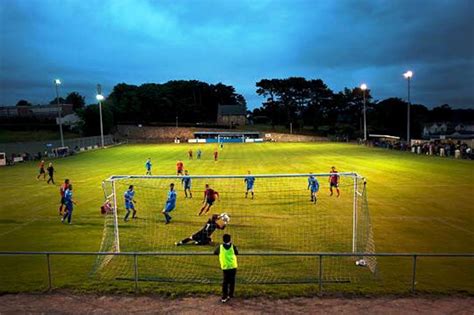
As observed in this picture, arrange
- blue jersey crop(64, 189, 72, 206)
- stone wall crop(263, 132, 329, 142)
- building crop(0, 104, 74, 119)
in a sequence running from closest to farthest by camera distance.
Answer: blue jersey crop(64, 189, 72, 206), stone wall crop(263, 132, 329, 142), building crop(0, 104, 74, 119)

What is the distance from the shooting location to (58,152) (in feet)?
205

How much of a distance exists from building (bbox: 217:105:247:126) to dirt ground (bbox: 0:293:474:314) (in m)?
136

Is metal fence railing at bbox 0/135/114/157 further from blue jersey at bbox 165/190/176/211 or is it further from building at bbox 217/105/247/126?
building at bbox 217/105/247/126

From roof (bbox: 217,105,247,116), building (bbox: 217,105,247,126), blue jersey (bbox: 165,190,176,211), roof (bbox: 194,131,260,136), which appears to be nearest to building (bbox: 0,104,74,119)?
roof (bbox: 194,131,260,136)

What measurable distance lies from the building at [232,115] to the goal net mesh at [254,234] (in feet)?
392

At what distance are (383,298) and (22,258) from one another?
38.6ft

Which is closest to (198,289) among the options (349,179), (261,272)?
(261,272)

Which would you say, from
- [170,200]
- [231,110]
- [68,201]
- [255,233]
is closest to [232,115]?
[231,110]

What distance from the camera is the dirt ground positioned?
31.1 feet

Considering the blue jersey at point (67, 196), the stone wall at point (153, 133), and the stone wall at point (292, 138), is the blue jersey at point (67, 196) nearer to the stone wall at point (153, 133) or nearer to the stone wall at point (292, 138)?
the stone wall at point (292, 138)

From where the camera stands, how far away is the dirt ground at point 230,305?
31.1 feet

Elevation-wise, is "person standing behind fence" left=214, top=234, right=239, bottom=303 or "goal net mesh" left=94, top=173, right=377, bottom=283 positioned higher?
"person standing behind fence" left=214, top=234, right=239, bottom=303

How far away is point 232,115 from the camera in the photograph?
483 feet

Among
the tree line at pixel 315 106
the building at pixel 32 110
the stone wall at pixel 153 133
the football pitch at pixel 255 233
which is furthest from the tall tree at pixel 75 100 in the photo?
the football pitch at pixel 255 233
